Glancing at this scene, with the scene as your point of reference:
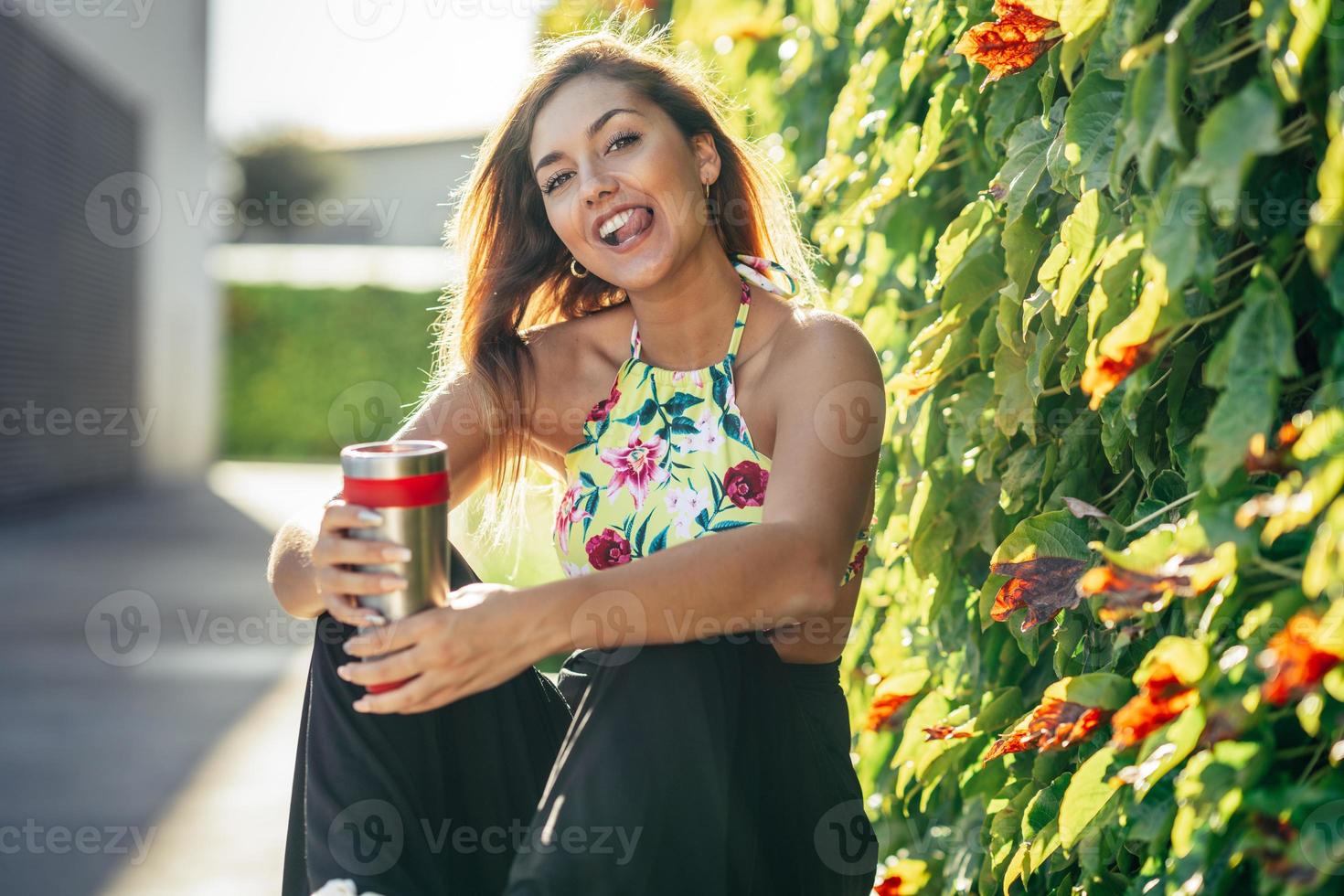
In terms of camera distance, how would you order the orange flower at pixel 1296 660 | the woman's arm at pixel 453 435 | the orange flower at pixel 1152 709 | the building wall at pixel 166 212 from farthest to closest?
the building wall at pixel 166 212 → the woman's arm at pixel 453 435 → the orange flower at pixel 1152 709 → the orange flower at pixel 1296 660

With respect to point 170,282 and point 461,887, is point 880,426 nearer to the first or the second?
point 461,887

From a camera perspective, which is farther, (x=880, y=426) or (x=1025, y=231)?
(x=880, y=426)

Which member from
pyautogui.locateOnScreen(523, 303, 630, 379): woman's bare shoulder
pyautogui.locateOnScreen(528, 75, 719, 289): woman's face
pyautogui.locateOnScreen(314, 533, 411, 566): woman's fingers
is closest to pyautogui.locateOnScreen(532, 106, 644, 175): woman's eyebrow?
pyautogui.locateOnScreen(528, 75, 719, 289): woman's face

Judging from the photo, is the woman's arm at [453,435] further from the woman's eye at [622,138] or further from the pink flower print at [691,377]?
the woman's eye at [622,138]

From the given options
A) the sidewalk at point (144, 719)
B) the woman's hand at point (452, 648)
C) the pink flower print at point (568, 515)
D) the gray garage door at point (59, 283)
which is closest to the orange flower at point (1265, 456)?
the woman's hand at point (452, 648)

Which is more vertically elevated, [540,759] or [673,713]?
[673,713]

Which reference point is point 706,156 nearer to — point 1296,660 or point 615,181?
point 615,181

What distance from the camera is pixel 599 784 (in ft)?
4.93

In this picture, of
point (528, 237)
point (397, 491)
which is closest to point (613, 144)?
point (528, 237)

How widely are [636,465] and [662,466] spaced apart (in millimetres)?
57

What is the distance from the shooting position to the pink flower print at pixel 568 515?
2.24 meters

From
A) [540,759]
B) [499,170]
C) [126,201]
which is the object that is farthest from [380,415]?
[540,759]

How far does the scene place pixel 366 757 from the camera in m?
1.68

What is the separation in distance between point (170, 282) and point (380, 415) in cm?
575
